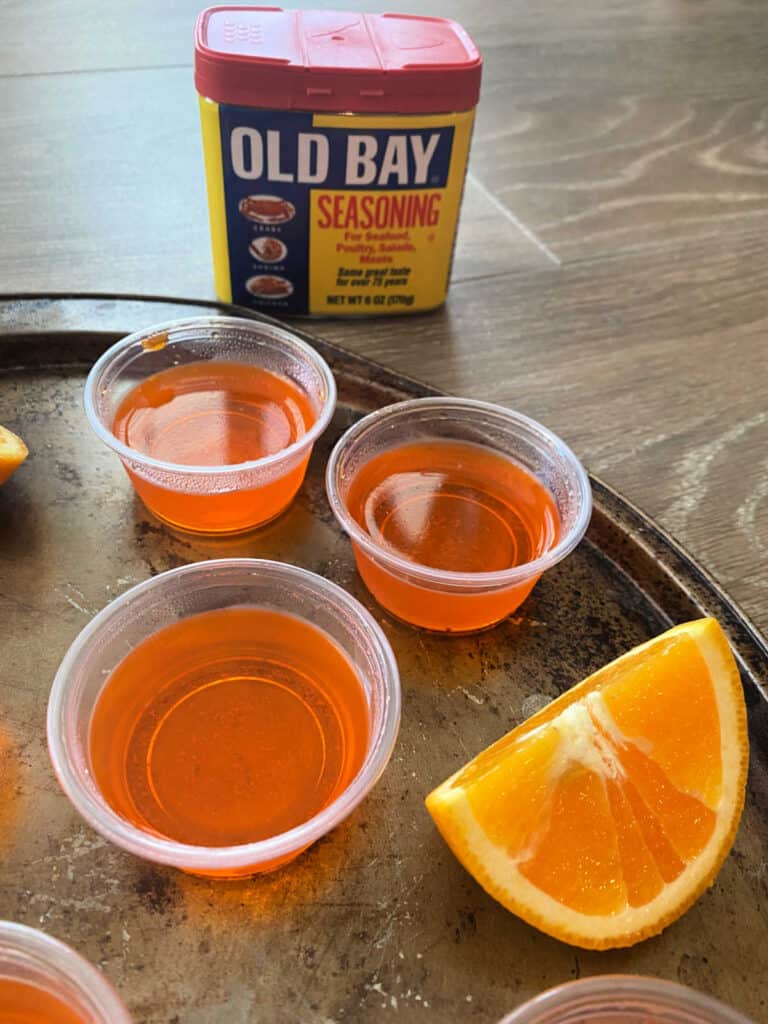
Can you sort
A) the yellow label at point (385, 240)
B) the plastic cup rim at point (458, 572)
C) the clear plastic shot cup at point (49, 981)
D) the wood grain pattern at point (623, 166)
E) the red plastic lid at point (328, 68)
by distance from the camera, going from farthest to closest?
the wood grain pattern at point (623, 166) → the yellow label at point (385, 240) → the red plastic lid at point (328, 68) → the plastic cup rim at point (458, 572) → the clear plastic shot cup at point (49, 981)

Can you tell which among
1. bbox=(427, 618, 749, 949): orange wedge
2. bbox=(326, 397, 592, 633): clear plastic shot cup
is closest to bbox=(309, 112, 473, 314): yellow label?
bbox=(326, 397, 592, 633): clear plastic shot cup

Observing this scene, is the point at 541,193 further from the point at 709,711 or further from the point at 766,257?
the point at 709,711

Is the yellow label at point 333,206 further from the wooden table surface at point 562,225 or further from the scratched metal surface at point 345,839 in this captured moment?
the scratched metal surface at point 345,839

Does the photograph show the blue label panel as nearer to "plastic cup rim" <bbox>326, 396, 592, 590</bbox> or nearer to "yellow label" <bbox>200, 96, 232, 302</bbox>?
"yellow label" <bbox>200, 96, 232, 302</bbox>

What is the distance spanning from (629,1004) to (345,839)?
0.81 feet

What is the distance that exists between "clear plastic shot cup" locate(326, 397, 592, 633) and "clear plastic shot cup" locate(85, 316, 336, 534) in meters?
0.07

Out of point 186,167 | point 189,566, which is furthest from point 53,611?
point 186,167

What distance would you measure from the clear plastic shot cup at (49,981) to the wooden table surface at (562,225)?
679 millimetres

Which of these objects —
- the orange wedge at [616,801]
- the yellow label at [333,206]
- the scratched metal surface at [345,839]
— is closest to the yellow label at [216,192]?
the yellow label at [333,206]

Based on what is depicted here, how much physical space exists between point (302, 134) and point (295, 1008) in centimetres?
87

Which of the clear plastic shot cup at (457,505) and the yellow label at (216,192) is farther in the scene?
the yellow label at (216,192)

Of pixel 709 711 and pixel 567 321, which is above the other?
pixel 709 711

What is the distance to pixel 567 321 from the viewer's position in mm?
1222

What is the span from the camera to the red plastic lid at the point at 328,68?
0.95 metres
